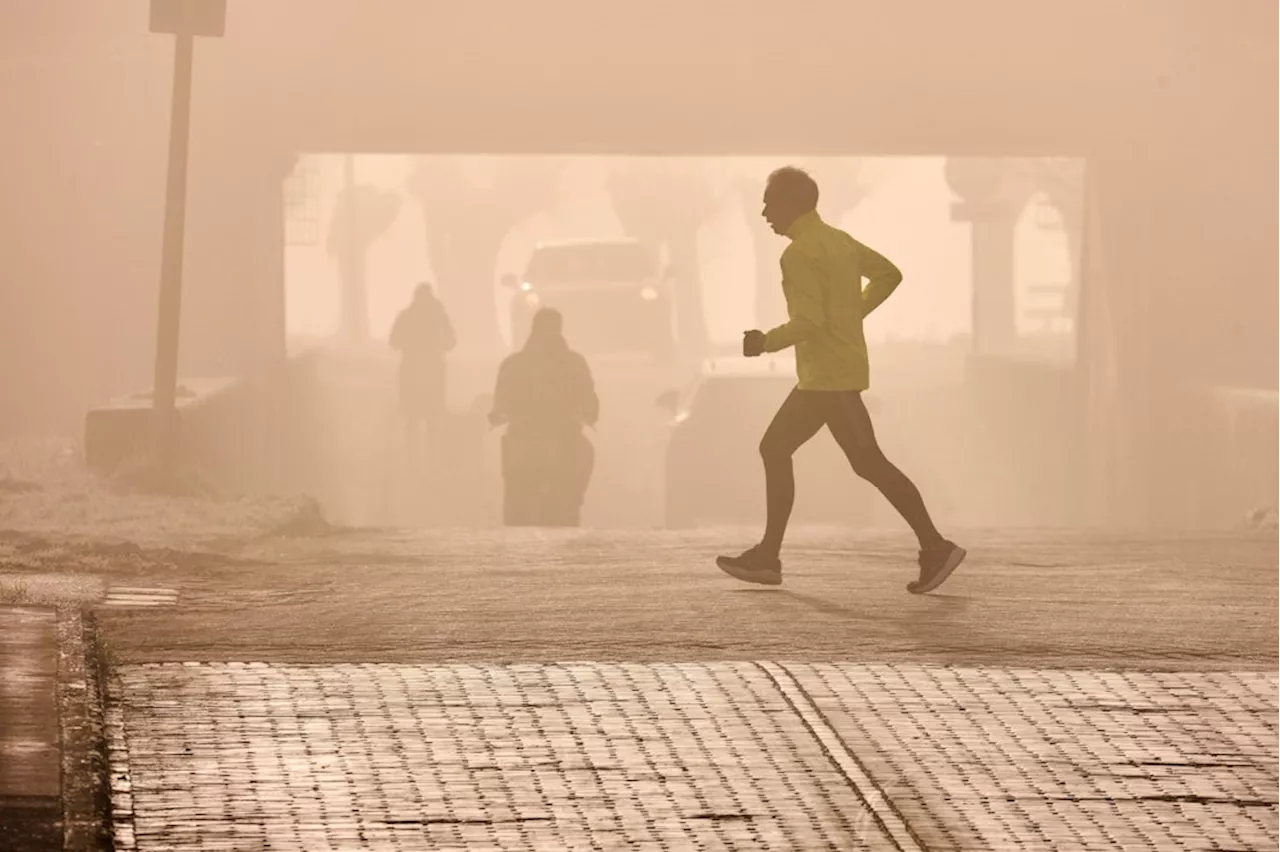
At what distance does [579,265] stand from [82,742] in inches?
1140

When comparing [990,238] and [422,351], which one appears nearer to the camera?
[422,351]

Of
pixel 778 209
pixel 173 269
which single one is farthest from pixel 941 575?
pixel 173 269

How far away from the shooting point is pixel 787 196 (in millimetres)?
9336

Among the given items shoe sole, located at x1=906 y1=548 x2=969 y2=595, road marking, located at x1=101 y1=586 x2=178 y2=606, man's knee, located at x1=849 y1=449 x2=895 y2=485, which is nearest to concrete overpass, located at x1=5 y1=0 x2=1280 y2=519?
man's knee, located at x1=849 y1=449 x2=895 y2=485

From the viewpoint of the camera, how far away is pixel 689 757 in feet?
19.8

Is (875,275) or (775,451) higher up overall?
(875,275)

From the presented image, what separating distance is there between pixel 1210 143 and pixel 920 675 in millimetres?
17626


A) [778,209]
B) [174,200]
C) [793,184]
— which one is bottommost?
[778,209]

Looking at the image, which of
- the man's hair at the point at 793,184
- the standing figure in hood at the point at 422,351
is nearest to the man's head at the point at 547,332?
the man's hair at the point at 793,184

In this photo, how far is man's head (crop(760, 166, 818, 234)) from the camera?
30.6 ft

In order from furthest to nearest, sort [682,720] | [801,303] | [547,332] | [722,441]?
[722,441]
[547,332]
[801,303]
[682,720]

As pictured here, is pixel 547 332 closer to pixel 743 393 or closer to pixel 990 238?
pixel 743 393

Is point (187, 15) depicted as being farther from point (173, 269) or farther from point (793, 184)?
point (793, 184)

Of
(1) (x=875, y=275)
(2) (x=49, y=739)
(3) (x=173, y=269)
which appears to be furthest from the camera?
(3) (x=173, y=269)
